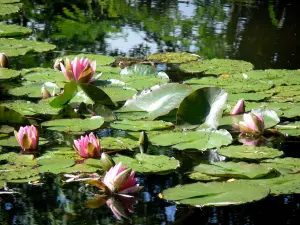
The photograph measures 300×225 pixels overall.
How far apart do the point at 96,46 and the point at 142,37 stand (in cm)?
38

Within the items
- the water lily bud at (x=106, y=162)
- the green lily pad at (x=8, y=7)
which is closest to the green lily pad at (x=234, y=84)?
the water lily bud at (x=106, y=162)

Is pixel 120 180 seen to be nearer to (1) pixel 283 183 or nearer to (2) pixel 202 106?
(1) pixel 283 183

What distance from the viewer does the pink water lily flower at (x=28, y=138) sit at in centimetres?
234

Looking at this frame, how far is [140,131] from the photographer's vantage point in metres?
2.63

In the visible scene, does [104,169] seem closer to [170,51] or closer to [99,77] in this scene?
[99,77]

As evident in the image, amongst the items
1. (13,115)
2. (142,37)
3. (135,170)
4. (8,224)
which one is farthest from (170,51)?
(8,224)

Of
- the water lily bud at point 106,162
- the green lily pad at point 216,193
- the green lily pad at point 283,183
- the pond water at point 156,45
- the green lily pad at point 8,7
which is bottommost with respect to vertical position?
the green lily pad at point 8,7

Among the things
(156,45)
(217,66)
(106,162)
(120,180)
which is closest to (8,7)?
(156,45)

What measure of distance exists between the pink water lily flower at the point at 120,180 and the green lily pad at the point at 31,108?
878 millimetres

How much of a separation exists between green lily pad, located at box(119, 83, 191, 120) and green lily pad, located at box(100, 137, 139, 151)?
1.08ft

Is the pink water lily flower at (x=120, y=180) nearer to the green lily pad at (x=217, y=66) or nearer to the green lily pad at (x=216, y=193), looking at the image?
the green lily pad at (x=216, y=193)

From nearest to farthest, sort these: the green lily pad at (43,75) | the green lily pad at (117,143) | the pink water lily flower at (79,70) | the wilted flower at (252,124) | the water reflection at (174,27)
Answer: the green lily pad at (117,143) → the wilted flower at (252,124) → the pink water lily flower at (79,70) → the green lily pad at (43,75) → the water reflection at (174,27)

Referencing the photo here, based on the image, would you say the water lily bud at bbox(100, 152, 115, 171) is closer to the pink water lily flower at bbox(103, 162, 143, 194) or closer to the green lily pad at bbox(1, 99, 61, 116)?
the pink water lily flower at bbox(103, 162, 143, 194)

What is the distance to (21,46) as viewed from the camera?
399cm
